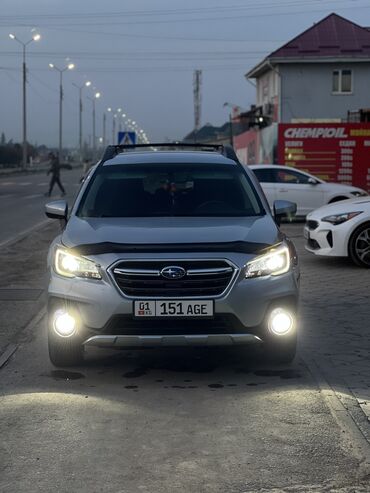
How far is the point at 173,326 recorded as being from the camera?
5566 millimetres

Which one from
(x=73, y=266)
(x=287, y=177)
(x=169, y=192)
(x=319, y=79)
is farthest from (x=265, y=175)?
(x=319, y=79)

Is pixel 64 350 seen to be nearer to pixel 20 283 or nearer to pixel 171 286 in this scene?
pixel 171 286

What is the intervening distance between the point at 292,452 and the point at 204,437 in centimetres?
52

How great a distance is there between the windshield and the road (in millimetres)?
1178

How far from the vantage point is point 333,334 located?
753 cm

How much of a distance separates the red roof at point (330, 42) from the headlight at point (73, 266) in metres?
37.6

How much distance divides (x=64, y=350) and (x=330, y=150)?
19600mm

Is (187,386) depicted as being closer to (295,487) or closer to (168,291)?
(168,291)

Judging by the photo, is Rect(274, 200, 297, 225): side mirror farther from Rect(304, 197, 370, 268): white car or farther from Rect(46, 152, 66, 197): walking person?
Rect(46, 152, 66, 197): walking person

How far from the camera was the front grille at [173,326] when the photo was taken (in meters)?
5.56

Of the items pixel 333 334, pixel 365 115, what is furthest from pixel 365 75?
pixel 333 334

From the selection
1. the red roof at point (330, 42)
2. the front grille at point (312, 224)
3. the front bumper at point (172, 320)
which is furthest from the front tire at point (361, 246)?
the red roof at point (330, 42)

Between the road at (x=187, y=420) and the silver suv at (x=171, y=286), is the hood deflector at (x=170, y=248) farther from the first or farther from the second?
the road at (x=187, y=420)

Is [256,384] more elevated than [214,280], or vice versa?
[214,280]
